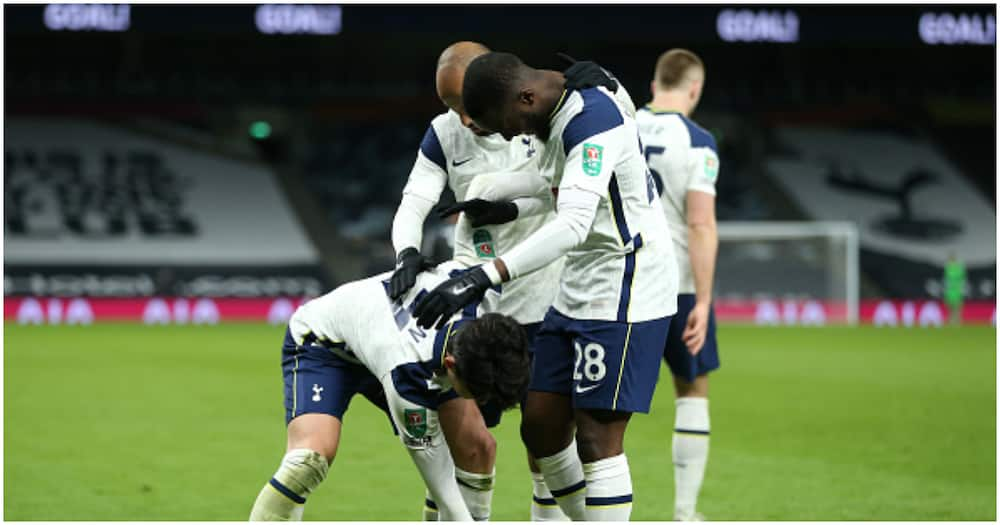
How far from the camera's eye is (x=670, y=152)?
5270 millimetres

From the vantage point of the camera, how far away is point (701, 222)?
5.23m

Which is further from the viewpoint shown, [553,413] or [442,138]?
[442,138]

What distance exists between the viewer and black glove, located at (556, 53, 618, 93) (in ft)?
12.5

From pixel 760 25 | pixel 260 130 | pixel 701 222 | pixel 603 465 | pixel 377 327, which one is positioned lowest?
pixel 603 465

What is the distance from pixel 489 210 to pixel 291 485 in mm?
1086

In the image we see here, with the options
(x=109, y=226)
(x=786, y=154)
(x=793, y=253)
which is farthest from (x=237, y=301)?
(x=786, y=154)

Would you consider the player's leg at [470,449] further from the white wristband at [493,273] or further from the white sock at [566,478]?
the white wristband at [493,273]

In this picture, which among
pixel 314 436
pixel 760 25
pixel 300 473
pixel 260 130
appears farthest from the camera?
pixel 260 130

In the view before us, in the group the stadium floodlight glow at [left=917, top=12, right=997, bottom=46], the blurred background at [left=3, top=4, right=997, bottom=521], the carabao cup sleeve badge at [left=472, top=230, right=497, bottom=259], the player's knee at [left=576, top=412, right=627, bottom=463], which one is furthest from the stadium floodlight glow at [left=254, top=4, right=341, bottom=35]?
the player's knee at [left=576, top=412, right=627, bottom=463]

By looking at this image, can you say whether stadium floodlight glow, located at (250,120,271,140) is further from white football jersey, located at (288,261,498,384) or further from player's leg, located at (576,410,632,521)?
player's leg, located at (576,410,632,521)

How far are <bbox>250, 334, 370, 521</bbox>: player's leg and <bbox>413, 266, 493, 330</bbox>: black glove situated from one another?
25.6 inches

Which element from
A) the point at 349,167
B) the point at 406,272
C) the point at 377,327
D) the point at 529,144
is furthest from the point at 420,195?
the point at 349,167

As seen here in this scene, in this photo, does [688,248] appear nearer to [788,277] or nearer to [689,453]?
[689,453]

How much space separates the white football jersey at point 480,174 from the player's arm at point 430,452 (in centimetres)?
83
